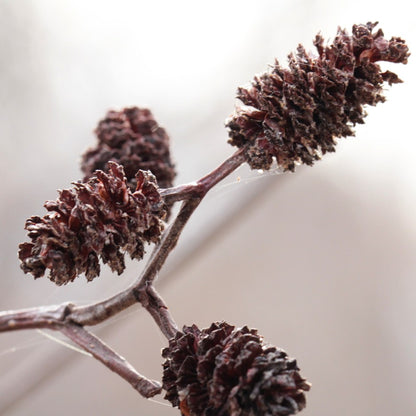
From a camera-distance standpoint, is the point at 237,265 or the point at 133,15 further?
the point at 237,265

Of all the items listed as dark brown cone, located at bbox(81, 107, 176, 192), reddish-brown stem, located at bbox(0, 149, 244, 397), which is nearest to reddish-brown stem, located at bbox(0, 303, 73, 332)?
reddish-brown stem, located at bbox(0, 149, 244, 397)

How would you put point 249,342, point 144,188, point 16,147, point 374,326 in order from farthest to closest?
point 374,326 → point 16,147 → point 144,188 → point 249,342

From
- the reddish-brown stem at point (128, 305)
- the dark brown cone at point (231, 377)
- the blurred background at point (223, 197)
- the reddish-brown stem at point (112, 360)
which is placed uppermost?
the blurred background at point (223, 197)

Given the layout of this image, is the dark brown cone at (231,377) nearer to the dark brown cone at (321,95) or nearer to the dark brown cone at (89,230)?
the dark brown cone at (89,230)

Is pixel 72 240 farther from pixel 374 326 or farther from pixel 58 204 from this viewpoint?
pixel 374 326

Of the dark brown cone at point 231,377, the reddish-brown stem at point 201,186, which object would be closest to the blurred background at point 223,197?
the reddish-brown stem at point 201,186

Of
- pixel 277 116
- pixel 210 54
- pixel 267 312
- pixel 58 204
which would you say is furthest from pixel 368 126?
pixel 58 204
